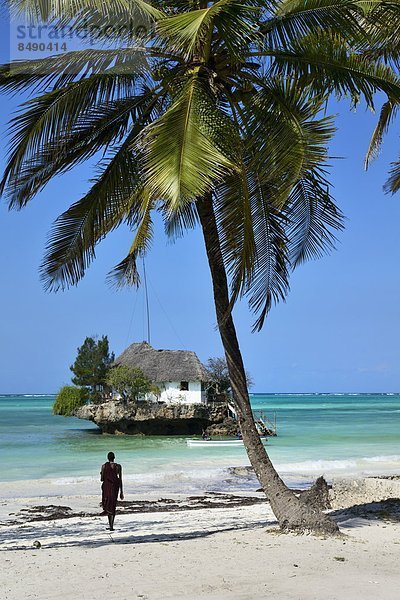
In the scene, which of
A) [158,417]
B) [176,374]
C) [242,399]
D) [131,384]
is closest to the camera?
[242,399]

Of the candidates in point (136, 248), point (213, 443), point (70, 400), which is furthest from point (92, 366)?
point (136, 248)

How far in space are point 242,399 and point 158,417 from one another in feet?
136

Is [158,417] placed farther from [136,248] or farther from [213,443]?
[136,248]

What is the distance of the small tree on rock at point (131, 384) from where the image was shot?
170ft

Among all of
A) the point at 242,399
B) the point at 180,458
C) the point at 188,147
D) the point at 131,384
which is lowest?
the point at 180,458

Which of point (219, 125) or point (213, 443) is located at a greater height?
point (219, 125)

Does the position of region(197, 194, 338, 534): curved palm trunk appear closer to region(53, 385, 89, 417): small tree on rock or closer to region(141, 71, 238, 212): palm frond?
region(141, 71, 238, 212): palm frond

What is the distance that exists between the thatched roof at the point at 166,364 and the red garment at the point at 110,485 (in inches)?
1573

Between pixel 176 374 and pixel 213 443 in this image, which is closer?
pixel 213 443

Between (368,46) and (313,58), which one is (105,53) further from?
(368,46)

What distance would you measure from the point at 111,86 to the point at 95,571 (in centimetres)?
622

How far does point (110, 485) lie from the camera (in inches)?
496

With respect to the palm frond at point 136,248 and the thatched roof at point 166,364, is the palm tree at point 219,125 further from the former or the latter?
the thatched roof at point 166,364

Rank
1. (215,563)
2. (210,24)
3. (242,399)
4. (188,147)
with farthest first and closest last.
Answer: (242,399), (215,563), (210,24), (188,147)
